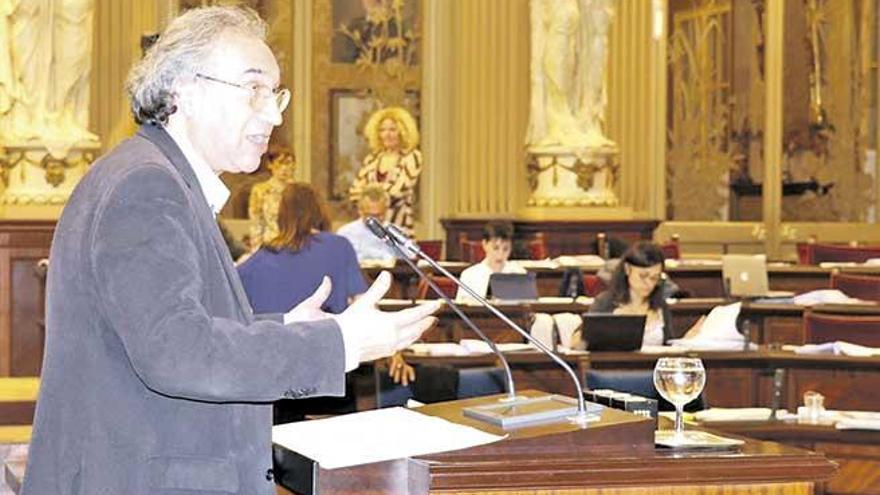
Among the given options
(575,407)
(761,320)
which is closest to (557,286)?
(761,320)

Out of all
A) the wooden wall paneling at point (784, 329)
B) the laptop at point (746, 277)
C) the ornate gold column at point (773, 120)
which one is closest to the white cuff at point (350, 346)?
the wooden wall paneling at point (784, 329)

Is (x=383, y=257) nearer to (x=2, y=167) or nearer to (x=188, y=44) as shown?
(x=2, y=167)

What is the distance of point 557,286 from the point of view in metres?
11.6

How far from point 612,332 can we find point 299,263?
1.33 metres

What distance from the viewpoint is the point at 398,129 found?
1365cm

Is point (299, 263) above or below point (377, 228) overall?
below

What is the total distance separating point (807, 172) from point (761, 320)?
24.5 ft

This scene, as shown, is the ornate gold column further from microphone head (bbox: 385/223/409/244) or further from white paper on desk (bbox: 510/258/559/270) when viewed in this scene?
microphone head (bbox: 385/223/409/244)

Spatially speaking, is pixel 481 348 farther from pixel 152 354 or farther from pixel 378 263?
pixel 152 354

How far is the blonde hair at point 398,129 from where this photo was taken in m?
13.6

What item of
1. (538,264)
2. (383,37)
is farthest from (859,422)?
(383,37)

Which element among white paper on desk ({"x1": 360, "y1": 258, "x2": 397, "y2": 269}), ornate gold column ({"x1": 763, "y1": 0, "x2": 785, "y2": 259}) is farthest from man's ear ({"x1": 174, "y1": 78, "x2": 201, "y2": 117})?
ornate gold column ({"x1": 763, "y1": 0, "x2": 785, "y2": 259})

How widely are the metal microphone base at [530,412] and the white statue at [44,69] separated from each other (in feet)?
30.9

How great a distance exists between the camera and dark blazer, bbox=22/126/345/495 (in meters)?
2.35
